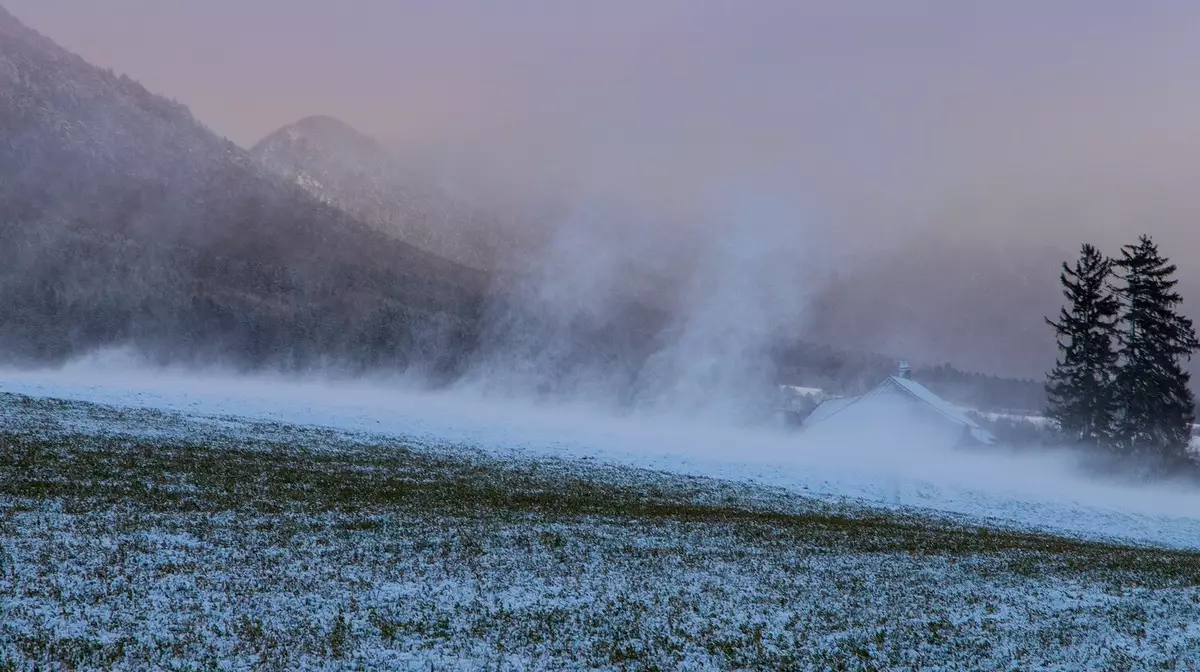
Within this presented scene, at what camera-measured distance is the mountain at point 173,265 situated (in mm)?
96375

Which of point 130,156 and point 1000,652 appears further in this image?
point 130,156

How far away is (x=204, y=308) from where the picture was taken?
10875 cm

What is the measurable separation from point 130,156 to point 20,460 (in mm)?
187076

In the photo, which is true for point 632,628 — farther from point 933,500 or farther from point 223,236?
point 223,236

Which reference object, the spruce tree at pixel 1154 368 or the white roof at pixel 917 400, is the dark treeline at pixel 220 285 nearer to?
the white roof at pixel 917 400

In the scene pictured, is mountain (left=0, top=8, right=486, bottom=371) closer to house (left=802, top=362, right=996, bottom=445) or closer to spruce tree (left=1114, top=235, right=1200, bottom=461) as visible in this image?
house (left=802, top=362, right=996, bottom=445)

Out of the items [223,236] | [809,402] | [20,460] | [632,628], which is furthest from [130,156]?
[632,628]

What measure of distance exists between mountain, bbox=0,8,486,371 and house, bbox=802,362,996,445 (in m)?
54.2

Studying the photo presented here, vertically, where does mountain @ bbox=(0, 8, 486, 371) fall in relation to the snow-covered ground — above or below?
above

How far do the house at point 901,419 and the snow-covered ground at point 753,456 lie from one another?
5.65m

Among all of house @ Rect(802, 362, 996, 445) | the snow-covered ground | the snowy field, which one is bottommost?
the snowy field

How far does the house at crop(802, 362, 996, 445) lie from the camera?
83625 millimetres

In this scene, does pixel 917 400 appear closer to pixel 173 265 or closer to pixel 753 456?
pixel 753 456

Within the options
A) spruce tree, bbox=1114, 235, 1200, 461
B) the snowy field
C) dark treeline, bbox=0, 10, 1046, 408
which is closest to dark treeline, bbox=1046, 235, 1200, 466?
spruce tree, bbox=1114, 235, 1200, 461
